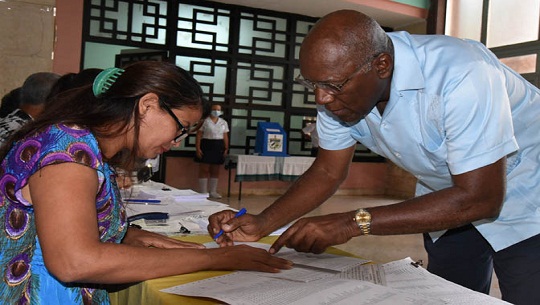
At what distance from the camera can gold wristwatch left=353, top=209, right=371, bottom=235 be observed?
1216mm

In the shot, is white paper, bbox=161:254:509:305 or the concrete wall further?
the concrete wall

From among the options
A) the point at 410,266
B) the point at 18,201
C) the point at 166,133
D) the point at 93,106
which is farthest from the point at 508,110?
the point at 18,201

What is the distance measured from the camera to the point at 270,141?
25.2ft

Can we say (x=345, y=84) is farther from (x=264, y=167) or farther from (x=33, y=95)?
(x=264, y=167)

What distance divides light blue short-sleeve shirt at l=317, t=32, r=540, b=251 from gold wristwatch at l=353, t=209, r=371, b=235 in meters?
0.23

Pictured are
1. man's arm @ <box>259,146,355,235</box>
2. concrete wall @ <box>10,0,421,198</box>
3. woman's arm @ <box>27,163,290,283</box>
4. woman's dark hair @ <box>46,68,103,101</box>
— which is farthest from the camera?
concrete wall @ <box>10,0,421,198</box>

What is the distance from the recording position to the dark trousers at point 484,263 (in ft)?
4.43

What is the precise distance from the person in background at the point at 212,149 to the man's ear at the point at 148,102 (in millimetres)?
6095

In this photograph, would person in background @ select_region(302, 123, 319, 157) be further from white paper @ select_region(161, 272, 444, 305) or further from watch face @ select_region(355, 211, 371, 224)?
A: white paper @ select_region(161, 272, 444, 305)

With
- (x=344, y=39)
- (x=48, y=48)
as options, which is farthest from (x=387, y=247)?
(x=48, y=48)

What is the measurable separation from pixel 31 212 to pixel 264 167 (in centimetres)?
641

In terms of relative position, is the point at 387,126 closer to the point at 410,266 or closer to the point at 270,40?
the point at 410,266

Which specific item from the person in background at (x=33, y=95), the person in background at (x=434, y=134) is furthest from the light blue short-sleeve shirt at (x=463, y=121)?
the person in background at (x=33, y=95)

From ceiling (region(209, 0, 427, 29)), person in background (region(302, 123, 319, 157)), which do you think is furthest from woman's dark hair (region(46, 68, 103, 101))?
person in background (region(302, 123, 319, 157))
